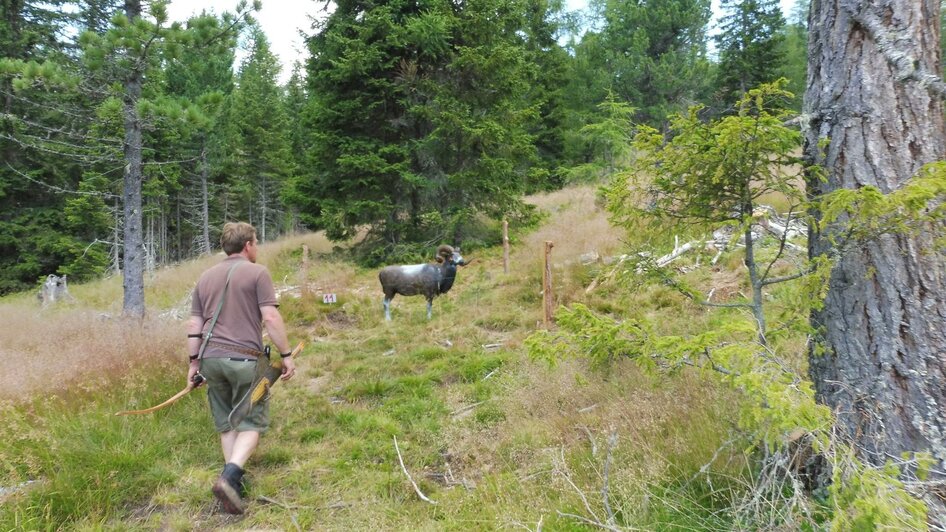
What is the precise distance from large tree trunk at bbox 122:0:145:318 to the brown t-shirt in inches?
213

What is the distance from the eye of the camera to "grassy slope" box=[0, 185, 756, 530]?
→ 3256mm

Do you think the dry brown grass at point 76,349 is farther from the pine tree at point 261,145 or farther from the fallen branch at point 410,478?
the pine tree at point 261,145

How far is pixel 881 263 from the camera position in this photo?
2588mm

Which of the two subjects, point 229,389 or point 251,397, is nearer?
point 251,397

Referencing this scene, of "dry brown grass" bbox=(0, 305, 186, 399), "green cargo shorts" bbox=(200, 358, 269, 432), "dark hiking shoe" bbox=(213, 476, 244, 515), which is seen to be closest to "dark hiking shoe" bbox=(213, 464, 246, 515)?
"dark hiking shoe" bbox=(213, 476, 244, 515)

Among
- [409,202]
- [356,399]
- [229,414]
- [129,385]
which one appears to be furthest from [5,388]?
[409,202]

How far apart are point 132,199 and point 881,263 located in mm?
10139

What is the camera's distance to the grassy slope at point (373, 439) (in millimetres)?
3256

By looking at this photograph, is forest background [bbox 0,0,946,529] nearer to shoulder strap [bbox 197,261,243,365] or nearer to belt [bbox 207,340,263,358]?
shoulder strap [bbox 197,261,243,365]

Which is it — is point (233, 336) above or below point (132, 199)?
below

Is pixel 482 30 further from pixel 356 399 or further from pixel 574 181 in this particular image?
pixel 356 399

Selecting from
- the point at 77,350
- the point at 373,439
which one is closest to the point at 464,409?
the point at 373,439

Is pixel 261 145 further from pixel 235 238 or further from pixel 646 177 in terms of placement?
pixel 646 177

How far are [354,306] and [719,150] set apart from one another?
938 centimetres
